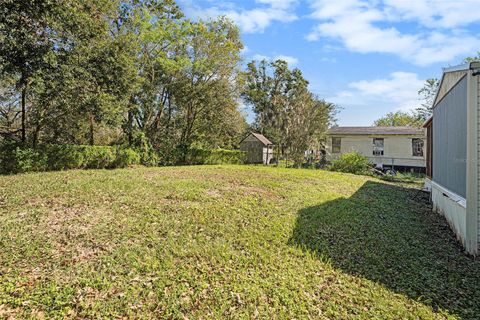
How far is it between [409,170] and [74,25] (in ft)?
68.0

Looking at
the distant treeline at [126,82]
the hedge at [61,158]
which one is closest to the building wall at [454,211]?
the distant treeline at [126,82]

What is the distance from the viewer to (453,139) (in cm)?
532

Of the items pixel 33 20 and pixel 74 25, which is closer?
pixel 33 20

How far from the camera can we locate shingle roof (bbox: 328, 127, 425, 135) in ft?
61.5

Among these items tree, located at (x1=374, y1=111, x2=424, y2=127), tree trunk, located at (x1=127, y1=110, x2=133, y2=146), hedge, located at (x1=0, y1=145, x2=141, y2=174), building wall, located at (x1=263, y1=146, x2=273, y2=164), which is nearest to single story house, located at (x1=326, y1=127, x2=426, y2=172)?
building wall, located at (x1=263, y1=146, x2=273, y2=164)

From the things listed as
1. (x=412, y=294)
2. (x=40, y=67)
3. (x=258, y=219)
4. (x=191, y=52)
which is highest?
(x=191, y=52)

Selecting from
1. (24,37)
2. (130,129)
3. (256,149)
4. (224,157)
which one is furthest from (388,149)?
(24,37)

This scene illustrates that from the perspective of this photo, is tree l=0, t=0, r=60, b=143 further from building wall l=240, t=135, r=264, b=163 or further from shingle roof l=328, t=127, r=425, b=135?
shingle roof l=328, t=127, r=425, b=135

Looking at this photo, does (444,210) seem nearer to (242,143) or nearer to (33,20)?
(33,20)

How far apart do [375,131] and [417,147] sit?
9.63 ft

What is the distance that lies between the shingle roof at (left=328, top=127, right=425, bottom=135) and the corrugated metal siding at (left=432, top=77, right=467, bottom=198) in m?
13.1

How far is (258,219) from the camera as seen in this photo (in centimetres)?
554

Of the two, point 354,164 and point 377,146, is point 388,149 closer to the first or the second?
point 377,146

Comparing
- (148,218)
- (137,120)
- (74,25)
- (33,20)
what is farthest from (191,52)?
(148,218)
